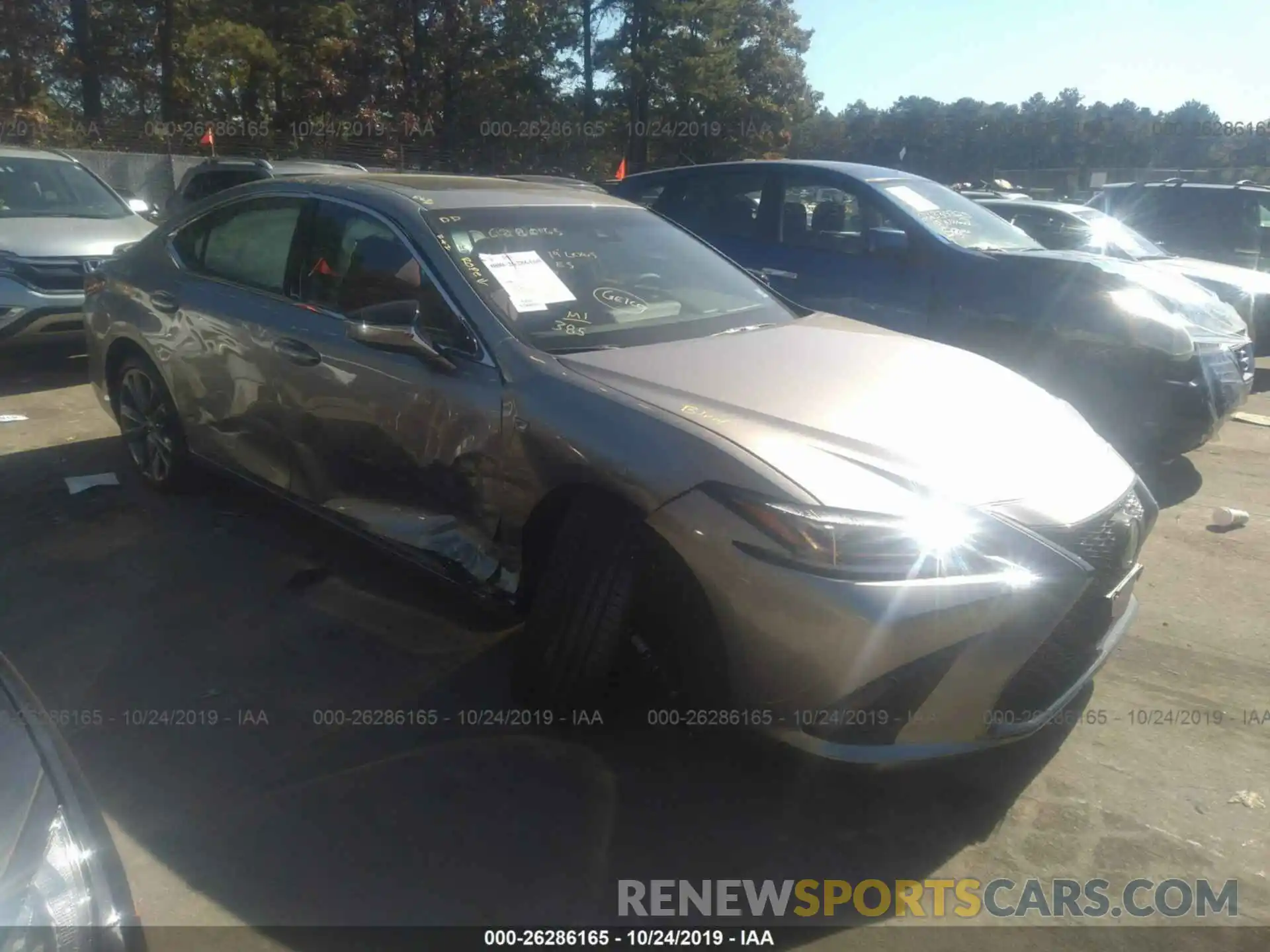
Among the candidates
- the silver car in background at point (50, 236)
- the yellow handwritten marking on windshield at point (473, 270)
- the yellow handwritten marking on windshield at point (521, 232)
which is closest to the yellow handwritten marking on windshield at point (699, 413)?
the yellow handwritten marking on windshield at point (473, 270)

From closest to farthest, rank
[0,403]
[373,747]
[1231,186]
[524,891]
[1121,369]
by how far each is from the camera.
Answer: [524,891], [373,747], [1121,369], [0,403], [1231,186]

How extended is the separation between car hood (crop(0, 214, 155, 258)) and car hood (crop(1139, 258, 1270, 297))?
823 centimetres

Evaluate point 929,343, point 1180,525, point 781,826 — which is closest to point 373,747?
point 781,826

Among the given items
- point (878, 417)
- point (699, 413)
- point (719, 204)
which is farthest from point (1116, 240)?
point (699, 413)

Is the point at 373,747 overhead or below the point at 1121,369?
below

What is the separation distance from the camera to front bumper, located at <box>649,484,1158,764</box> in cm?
247

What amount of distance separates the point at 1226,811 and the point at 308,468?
3.26m

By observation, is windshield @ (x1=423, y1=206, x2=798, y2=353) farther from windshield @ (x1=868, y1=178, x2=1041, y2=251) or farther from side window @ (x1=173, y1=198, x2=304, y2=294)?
windshield @ (x1=868, y1=178, x2=1041, y2=251)

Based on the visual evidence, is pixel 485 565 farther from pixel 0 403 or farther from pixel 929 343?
pixel 0 403

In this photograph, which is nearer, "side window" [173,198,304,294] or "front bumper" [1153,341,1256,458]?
"side window" [173,198,304,294]

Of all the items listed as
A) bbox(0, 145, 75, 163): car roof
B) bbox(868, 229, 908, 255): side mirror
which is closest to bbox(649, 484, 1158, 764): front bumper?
bbox(868, 229, 908, 255): side mirror

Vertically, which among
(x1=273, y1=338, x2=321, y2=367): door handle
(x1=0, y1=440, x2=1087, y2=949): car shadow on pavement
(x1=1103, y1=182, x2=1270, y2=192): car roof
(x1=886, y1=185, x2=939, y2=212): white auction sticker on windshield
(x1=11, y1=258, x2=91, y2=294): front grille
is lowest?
(x1=0, y1=440, x2=1087, y2=949): car shadow on pavement

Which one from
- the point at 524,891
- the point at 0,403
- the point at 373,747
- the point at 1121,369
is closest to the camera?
the point at 524,891

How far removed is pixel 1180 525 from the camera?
5.21m
